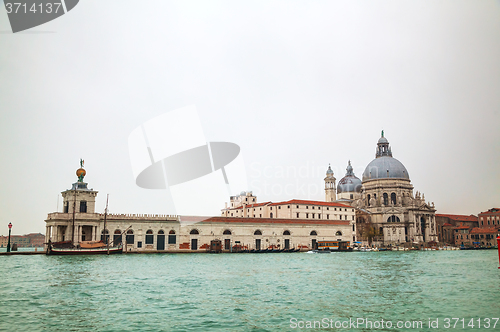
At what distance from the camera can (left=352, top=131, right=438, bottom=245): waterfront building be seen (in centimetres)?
8619

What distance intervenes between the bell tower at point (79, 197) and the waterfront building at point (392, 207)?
185ft

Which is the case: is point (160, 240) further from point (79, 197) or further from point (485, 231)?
point (485, 231)

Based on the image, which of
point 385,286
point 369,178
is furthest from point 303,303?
point 369,178

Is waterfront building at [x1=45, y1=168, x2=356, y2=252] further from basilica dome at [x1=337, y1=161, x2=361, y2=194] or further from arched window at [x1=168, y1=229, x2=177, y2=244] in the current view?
basilica dome at [x1=337, y1=161, x2=361, y2=194]

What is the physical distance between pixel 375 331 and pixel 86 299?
11.0 m

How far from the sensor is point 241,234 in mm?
64125

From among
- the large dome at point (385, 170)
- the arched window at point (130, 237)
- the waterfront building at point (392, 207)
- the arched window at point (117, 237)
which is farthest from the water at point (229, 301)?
the large dome at point (385, 170)

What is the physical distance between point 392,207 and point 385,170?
9641mm

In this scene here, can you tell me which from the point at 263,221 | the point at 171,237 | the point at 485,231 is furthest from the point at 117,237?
the point at 485,231

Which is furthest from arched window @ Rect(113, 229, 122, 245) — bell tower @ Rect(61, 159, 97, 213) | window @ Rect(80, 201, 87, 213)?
window @ Rect(80, 201, 87, 213)

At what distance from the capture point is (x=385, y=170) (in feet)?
309

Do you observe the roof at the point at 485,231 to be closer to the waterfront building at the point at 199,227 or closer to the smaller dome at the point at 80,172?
the waterfront building at the point at 199,227

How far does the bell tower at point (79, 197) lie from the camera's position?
5281 cm

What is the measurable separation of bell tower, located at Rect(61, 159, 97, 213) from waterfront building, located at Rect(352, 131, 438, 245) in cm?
5628
